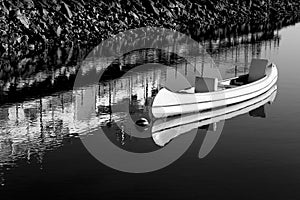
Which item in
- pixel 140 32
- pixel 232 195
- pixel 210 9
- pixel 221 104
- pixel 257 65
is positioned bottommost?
pixel 232 195

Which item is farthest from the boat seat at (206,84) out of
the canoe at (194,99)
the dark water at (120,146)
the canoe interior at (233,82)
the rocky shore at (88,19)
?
the rocky shore at (88,19)

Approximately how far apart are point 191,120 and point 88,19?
61.7 m

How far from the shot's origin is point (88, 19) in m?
105

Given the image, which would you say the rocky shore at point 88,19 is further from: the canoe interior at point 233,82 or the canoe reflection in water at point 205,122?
the canoe reflection in water at point 205,122

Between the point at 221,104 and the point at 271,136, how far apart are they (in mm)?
10838

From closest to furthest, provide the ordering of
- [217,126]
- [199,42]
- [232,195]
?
[232,195] < [217,126] < [199,42]

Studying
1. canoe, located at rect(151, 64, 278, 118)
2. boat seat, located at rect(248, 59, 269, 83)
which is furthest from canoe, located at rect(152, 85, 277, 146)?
boat seat, located at rect(248, 59, 269, 83)

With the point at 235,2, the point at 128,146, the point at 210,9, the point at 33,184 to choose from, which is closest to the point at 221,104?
the point at 128,146

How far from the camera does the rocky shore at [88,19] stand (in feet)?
300

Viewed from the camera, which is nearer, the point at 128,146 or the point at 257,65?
the point at 128,146

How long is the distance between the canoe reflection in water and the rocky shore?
142ft

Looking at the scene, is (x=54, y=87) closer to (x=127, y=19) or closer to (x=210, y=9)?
(x=127, y=19)

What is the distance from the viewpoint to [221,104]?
5350cm

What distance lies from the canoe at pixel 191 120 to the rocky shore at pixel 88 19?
43284 millimetres
